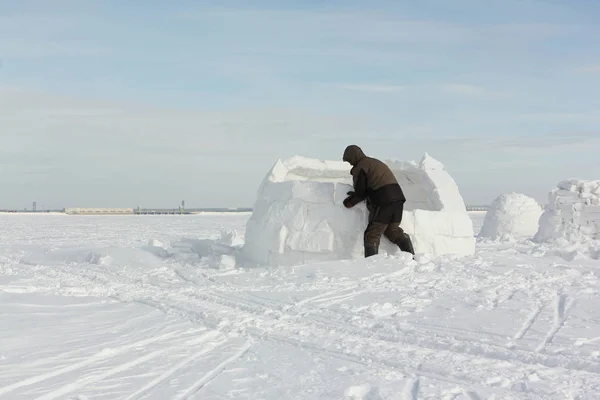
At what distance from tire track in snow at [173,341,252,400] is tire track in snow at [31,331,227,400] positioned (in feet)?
0.69

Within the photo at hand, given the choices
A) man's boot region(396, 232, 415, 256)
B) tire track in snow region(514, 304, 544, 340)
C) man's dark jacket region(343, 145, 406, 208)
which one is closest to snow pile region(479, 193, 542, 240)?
man's boot region(396, 232, 415, 256)

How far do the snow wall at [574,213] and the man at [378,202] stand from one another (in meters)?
6.36

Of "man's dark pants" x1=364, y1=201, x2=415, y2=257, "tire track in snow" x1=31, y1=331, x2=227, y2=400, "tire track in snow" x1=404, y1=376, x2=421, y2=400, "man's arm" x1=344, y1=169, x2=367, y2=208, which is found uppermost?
"man's arm" x1=344, y1=169, x2=367, y2=208

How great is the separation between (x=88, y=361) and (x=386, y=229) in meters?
4.57

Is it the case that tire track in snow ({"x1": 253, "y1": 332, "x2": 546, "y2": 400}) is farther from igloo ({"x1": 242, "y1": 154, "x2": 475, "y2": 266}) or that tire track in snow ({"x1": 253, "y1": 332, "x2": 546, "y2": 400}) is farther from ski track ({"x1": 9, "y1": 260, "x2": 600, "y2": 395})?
igloo ({"x1": 242, "y1": 154, "x2": 475, "y2": 266})

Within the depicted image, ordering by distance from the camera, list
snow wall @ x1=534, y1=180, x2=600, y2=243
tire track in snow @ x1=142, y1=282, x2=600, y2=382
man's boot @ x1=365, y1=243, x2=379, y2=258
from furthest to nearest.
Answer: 1. snow wall @ x1=534, y1=180, x2=600, y2=243
2. man's boot @ x1=365, y1=243, x2=379, y2=258
3. tire track in snow @ x1=142, y1=282, x2=600, y2=382

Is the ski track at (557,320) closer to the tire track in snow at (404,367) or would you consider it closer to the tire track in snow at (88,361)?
the tire track in snow at (404,367)

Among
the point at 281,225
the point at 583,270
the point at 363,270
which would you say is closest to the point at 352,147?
the point at 281,225

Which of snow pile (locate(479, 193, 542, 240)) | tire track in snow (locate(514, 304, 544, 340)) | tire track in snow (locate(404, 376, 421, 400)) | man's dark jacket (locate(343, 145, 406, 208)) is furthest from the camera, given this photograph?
snow pile (locate(479, 193, 542, 240))

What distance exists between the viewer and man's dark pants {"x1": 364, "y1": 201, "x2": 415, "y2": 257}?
7312 millimetres

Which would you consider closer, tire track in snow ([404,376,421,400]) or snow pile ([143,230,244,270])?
tire track in snow ([404,376,421,400])

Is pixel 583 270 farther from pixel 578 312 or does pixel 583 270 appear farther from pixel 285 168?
pixel 285 168

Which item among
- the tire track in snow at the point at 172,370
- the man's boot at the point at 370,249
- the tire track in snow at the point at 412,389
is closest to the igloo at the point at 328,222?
the man's boot at the point at 370,249

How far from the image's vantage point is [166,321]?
480cm
